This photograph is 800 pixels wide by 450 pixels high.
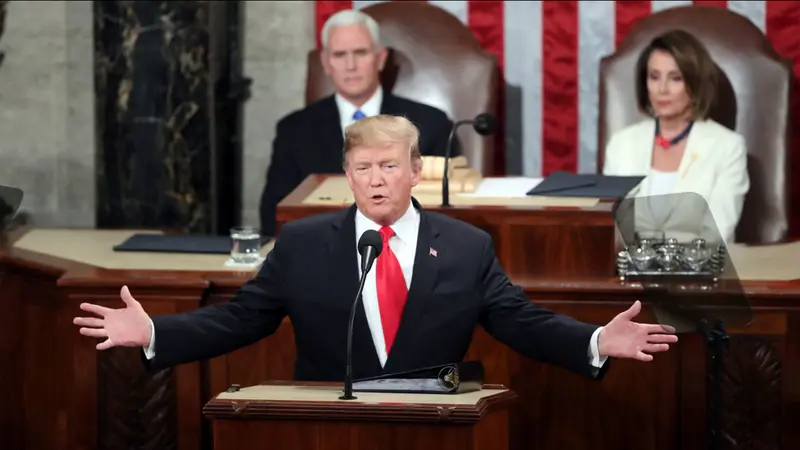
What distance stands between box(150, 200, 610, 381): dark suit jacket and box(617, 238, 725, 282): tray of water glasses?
92 centimetres

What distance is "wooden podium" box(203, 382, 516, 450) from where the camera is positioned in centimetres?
346

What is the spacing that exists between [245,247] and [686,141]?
1802 millimetres

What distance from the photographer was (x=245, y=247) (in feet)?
17.2

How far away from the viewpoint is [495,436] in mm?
3643

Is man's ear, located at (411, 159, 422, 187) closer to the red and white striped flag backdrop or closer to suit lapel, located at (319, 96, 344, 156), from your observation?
suit lapel, located at (319, 96, 344, 156)

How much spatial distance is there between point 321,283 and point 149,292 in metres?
1.07

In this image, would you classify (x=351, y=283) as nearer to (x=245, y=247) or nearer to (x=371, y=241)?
(x=371, y=241)

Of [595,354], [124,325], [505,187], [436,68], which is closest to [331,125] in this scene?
[436,68]

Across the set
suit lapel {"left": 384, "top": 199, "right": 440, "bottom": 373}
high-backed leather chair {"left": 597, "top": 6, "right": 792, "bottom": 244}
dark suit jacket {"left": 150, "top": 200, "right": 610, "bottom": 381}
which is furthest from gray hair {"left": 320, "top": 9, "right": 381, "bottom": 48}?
suit lapel {"left": 384, "top": 199, "right": 440, "bottom": 373}

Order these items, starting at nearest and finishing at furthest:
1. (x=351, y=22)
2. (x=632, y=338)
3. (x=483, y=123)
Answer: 1. (x=632, y=338)
2. (x=483, y=123)
3. (x=351, y=22)

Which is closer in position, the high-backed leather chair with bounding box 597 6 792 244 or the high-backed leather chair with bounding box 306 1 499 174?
the high-backed leather chair with bounding box 597 6 792 244

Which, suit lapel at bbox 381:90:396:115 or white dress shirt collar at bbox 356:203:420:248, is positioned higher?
suit lapel at bbox 381:90:396:115

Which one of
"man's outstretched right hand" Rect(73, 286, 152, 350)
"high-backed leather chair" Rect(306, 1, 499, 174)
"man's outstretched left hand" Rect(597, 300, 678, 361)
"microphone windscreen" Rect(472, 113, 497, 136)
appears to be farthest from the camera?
"high-backed leather chair" Rect(306, 1, 499, 174)

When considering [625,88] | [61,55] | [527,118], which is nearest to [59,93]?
[61,55]
